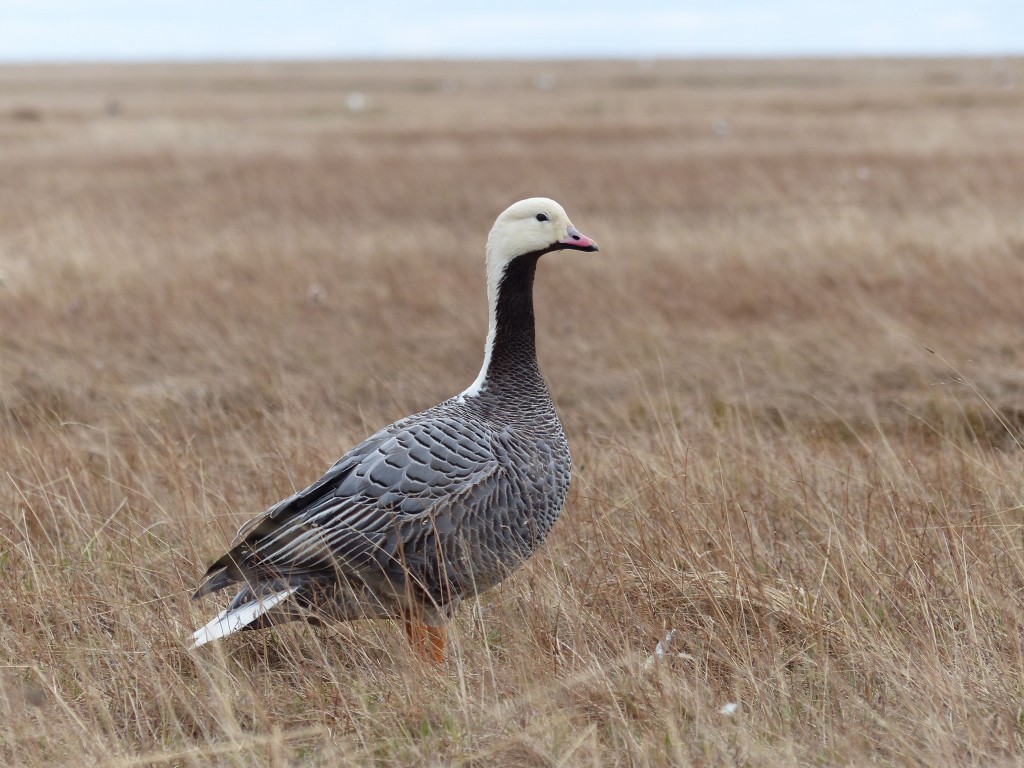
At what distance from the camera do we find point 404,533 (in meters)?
3.39

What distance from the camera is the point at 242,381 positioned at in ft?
23.8

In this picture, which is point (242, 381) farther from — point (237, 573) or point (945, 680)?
point (945, 680)

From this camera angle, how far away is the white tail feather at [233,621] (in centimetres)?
320

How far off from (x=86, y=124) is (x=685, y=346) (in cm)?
2523

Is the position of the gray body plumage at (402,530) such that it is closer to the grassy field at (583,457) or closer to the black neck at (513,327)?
the grassy field at (583,457)

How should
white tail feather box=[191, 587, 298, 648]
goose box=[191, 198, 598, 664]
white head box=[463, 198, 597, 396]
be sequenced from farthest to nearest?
white head box=[463, 198, 597, 396], goose box=[191, 198, 598, 664], white tail feather box=[191, 587, 298, 648]

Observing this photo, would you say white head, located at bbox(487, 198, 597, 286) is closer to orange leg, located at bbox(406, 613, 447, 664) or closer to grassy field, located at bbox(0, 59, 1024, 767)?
grassy field, located at bbox(0, 59, 1024, 767)

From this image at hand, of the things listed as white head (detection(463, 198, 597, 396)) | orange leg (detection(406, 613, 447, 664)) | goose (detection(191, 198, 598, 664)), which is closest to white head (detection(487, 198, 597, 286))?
white head (detection(463, 198, 597, 396))

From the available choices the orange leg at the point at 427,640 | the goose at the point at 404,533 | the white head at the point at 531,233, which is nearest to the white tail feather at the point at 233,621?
the goose at the point at 404,533

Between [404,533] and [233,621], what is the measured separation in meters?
0.57

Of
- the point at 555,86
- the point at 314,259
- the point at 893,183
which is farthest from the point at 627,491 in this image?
the point at 555,86

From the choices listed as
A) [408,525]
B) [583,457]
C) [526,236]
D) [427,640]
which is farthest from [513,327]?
[583,457]

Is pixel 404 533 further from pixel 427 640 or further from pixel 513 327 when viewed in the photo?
pixel 513 327

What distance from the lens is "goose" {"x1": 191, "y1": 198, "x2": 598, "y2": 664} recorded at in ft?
11.0
